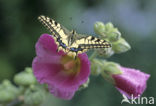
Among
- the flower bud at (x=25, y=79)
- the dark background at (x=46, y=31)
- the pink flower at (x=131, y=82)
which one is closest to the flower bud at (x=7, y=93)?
the flower bud at (x=25, y=79)

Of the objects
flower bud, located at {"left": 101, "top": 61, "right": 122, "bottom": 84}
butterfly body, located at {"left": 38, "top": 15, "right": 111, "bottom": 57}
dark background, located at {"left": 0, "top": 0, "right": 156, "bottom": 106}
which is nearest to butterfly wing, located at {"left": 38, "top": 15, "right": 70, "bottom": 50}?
butterfly body, located at {"left": 38, "top": 15, "right": 111, "bottom": 57}

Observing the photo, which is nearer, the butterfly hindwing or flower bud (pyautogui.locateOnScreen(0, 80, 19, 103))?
the butterfly hindwing

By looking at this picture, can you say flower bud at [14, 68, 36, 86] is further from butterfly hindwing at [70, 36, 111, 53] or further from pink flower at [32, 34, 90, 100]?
butterfly hindwing at [70, 36, 111, 53]

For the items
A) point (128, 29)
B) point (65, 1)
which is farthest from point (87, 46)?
point (128, 29)

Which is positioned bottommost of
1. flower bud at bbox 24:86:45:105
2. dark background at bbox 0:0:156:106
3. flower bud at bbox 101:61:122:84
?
flower bud at bbox 24:86:45:105

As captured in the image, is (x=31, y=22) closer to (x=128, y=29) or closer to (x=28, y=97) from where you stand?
(x=128, y=29)

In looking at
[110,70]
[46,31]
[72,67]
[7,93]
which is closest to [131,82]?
[110,70]
